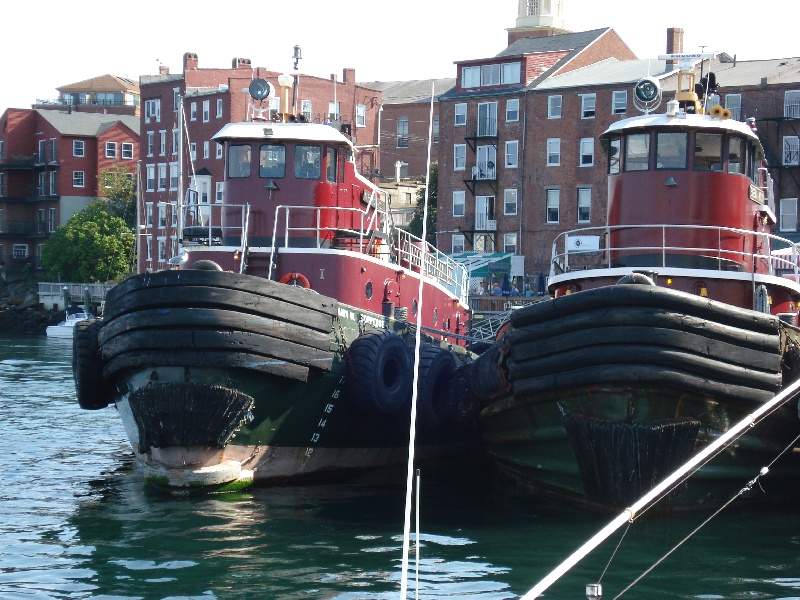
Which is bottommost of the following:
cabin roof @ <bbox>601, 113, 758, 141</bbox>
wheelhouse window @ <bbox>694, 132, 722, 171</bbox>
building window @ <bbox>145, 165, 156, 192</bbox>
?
wheelhouse window @ <bbox>694, 132, 722, 171</bbox>

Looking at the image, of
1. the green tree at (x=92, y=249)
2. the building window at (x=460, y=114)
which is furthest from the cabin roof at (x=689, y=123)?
the green tree at (x=92, y=249)

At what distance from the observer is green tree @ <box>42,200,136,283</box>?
7106 cm

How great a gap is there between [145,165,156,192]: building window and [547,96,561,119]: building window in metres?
29.6

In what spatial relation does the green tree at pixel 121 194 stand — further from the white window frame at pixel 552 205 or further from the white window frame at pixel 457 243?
the white window frame at pixel 552 205

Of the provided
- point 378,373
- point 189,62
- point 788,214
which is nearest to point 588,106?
point 788,214

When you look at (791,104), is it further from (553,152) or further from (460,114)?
(460,114)

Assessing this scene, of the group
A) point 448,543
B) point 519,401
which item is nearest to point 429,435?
point 519,401

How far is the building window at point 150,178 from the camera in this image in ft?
247

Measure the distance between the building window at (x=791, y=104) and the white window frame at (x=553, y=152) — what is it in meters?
11.1

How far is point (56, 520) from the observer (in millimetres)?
13359

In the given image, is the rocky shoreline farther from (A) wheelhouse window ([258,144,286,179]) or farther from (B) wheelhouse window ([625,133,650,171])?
(B) wheelhouse window ([625,133,650,171])

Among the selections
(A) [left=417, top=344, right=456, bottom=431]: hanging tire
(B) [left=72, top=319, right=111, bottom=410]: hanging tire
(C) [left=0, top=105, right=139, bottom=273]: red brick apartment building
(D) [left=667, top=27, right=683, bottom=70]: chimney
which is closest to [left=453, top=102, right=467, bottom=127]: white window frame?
(D) [left=667, top=27, right=683, bottom=70]: chimney

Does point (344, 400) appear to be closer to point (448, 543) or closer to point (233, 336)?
point (233, 336)

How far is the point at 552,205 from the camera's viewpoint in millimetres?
56781
